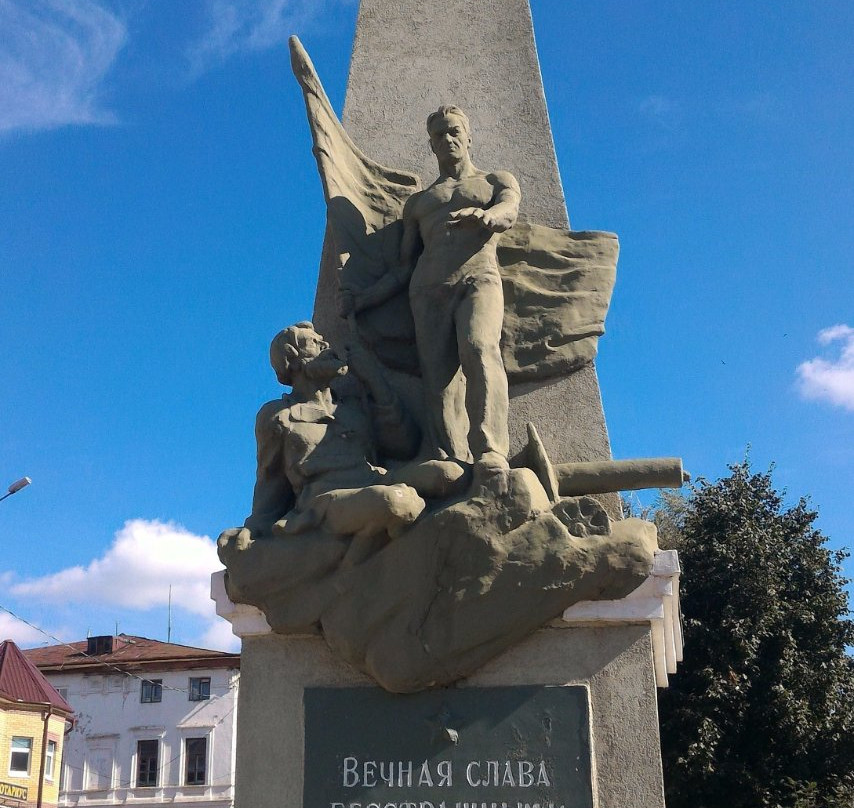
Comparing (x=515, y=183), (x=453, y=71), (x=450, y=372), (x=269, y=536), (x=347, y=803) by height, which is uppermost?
(x=453, y=71)

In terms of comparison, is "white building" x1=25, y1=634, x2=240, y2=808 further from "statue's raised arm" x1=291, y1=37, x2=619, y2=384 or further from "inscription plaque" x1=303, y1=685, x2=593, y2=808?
"inscription plaque" x1=303, y1=685, x2=593, y2=808

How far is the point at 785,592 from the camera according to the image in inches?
530

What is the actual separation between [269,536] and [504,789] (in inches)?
55.6

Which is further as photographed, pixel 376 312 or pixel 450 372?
pixel 376 312

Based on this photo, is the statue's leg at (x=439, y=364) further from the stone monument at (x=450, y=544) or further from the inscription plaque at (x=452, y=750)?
the inscription plaque at (x=452, y=750)

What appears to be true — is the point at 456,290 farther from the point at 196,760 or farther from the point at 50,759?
the point at 196,760

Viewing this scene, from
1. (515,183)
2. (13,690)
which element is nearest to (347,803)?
(515,183)

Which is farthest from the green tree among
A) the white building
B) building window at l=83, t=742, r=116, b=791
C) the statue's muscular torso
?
building window at l=83, t=742, r=116, b=791

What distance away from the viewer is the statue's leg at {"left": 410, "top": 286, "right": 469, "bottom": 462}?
498cm

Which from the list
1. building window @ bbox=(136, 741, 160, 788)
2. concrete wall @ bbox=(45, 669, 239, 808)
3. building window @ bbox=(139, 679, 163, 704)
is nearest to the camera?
concrete wall @ bbox=(45, 669, 239, 808)

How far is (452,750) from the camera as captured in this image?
4.34 m

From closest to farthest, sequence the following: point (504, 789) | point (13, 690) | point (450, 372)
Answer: point (504, 789) → point (450, 372) → point (13, 690)

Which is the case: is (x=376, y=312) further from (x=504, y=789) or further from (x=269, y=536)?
(x=504, y=789)

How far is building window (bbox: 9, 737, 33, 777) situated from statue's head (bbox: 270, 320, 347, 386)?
88.6 feet
